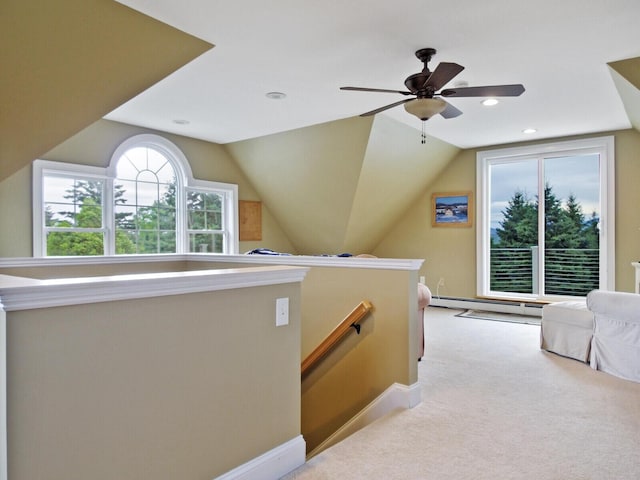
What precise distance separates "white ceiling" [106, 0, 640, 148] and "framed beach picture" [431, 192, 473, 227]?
1731mm

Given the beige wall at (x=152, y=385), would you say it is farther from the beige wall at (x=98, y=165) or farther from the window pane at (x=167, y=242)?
the window pane at (x=167, y=242)

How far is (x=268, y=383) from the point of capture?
2.04 metres

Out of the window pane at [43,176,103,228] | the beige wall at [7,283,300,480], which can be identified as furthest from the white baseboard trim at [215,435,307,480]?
the window pane at [43,176,103,228]

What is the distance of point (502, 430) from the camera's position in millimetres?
2574

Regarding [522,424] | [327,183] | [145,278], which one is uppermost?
[327,183]

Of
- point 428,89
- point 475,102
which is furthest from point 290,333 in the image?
point 475,102

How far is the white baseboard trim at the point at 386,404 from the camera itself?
2.90 m

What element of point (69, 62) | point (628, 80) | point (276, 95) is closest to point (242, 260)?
point (276, 95)

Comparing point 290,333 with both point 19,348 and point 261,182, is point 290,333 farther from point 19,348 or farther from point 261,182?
point 261,182

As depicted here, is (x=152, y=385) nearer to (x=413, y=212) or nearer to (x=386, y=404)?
(x=386, y=404)

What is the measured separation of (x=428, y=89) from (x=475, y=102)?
157cm

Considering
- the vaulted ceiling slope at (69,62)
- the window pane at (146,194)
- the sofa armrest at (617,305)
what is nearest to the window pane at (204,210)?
the window pane at (146,194)

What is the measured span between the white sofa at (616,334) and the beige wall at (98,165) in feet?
15.0

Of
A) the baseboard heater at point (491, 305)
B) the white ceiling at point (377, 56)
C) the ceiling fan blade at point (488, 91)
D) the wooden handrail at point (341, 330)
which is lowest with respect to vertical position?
the baseboard heater at point (491, 305)
